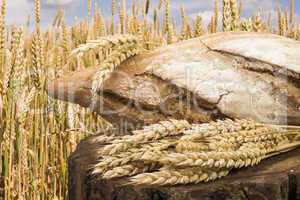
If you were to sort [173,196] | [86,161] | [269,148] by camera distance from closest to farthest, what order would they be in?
[173,196]
[269,148]
[86,161]

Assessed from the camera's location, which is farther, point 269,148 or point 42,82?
point 42,82

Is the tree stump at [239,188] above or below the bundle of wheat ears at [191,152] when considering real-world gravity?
below

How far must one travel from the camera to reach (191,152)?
0.81 meters

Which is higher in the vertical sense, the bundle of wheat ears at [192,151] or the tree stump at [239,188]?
the bundle of wheat ears at [192,151]

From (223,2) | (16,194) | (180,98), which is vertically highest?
(223,2)

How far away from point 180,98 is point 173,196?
0.40 m

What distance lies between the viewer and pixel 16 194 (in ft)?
5.10

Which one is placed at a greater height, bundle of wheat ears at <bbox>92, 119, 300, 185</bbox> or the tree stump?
bundle of wheat ears at <bbox>92, 119, 300, 185</bbox>

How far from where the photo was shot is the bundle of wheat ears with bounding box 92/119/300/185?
76 cm

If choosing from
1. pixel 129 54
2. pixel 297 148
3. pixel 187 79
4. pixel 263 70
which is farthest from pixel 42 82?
pixel 297 148

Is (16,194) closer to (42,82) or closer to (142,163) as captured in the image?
(42,82)

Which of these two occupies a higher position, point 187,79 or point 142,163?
point 187,79

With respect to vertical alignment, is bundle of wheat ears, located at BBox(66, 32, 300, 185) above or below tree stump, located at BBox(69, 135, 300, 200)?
above

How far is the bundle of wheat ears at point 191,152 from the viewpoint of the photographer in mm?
764
